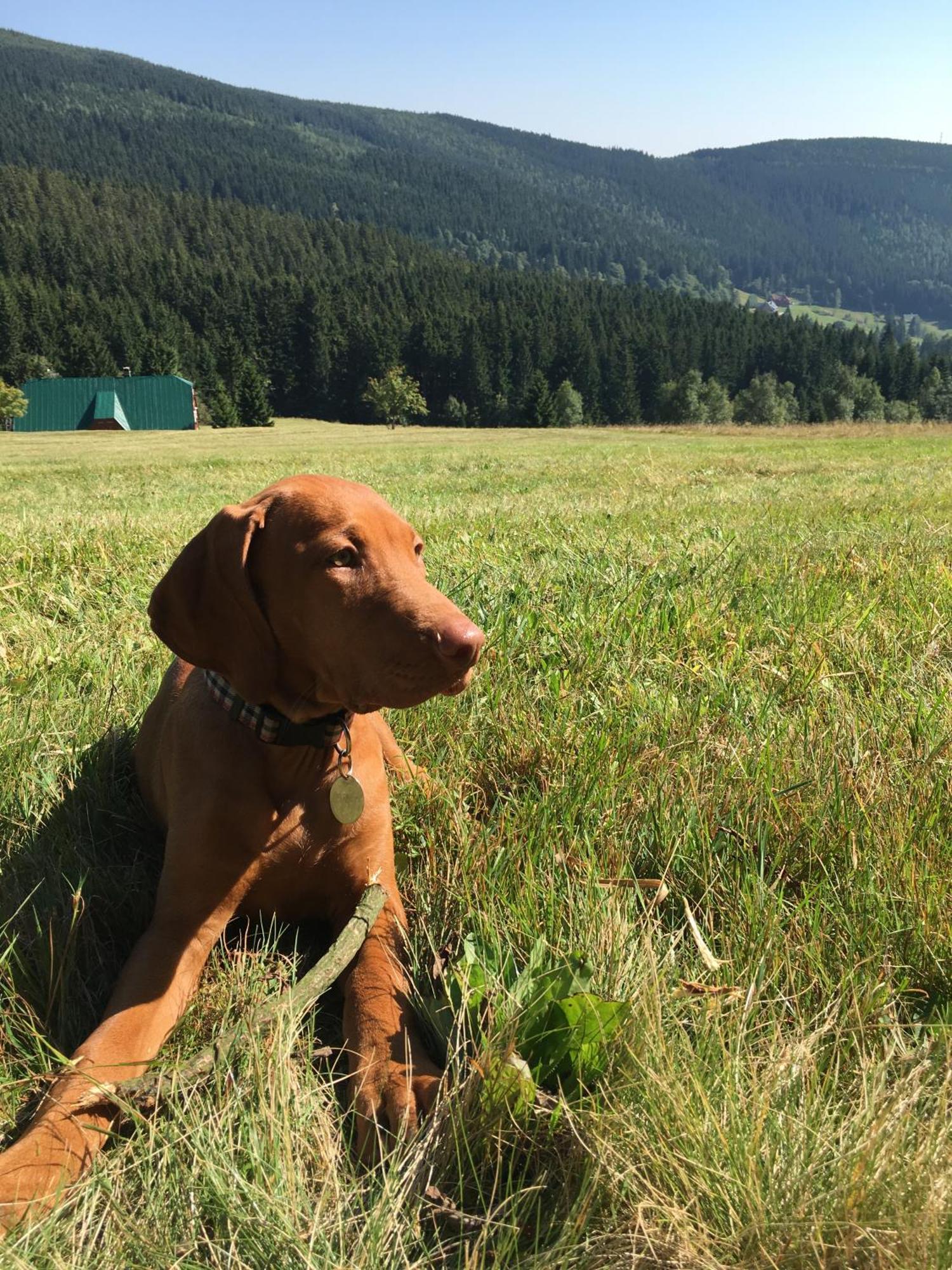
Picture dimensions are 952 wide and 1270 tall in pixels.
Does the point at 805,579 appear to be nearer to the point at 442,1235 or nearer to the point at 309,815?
the point at 309,815

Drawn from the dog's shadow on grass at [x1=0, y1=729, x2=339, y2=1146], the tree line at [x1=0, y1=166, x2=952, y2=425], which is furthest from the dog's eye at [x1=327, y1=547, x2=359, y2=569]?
the tree line at [x1=0, y1=166, x2=952, y2=425]

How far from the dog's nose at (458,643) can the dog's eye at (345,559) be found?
0.34 metres

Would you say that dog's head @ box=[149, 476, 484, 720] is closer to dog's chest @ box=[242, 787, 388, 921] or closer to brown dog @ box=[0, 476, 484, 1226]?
brown dog @ box=[0, 476, 484, 1226]

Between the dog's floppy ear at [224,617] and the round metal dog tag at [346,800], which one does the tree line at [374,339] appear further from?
the round metal dog tag at [346,800]

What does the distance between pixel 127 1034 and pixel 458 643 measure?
3.31 ft

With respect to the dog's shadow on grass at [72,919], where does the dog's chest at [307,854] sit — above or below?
above

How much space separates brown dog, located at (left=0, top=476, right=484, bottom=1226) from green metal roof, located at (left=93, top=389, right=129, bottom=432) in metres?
75.2

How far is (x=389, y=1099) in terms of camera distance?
154cm

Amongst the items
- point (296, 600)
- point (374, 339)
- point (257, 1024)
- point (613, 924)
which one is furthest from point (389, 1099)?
point (374, 339)

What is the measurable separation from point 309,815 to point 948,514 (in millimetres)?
6713

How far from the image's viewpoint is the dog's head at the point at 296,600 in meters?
1.93

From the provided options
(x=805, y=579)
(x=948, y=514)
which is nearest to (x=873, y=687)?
(x=805, y=579)

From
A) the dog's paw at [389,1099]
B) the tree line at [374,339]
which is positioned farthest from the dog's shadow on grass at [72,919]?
the tree line at [374,339]

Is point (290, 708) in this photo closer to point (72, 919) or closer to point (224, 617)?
point (224, 617)
